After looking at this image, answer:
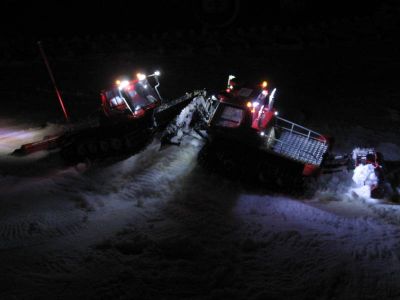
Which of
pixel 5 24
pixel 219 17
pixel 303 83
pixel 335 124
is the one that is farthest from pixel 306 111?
pixel 5 24

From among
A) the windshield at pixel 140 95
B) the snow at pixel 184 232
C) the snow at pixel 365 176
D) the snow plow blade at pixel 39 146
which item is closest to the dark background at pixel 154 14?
the windshield at pixel 140 95

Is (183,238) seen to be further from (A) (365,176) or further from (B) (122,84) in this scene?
(B) (122,84)

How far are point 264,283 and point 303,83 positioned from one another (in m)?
11.3

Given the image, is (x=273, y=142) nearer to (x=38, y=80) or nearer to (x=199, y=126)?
(x=199, y=126)

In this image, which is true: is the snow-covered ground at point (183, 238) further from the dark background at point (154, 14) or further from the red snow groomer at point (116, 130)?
the dark background at point (154, 14)

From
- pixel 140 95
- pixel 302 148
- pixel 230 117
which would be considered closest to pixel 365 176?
pixel 302 148

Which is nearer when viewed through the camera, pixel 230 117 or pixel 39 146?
pixel 230 117

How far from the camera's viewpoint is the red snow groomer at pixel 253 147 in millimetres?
10039

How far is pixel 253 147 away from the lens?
10.2m

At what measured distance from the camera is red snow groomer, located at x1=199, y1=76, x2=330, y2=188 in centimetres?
1004

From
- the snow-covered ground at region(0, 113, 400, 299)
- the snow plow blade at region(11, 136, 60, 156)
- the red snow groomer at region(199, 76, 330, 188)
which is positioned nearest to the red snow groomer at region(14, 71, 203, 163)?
the snow plow blade at region(11, 136, 60, 156)

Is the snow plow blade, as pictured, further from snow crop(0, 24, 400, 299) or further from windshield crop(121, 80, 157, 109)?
windshield crop(121, 80, 157, 109)

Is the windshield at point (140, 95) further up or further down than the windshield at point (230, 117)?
further up

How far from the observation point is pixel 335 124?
13.3 m
